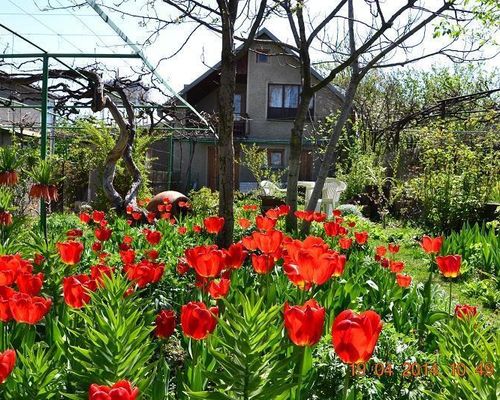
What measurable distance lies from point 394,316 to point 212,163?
23.3 meters

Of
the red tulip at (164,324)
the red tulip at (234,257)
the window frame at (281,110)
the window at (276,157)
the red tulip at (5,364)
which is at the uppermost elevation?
the window frame at (281,110)

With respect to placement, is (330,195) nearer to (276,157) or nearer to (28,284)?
(276,157)

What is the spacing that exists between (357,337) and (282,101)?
2585cm

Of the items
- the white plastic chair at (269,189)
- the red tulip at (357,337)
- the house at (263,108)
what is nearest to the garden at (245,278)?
the red tulip at (357,337)

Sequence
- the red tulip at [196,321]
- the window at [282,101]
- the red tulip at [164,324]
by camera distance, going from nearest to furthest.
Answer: the red tulip at [196,321] < the red tulip at [164,324] < the window at [282,101]

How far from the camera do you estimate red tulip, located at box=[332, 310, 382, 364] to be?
1328 millimetres

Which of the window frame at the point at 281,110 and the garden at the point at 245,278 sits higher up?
the window frame at the point at 281,110

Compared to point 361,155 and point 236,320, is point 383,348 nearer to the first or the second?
point 236,320

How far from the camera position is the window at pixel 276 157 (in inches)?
1041

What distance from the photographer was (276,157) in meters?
26.6

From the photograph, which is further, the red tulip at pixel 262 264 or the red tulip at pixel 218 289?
the red tulip at pixel 262 264

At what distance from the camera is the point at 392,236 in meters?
10.3

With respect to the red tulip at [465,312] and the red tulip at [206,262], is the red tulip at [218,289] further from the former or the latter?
the red tulip at [465,312]

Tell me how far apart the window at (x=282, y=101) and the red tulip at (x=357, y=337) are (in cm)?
2563
